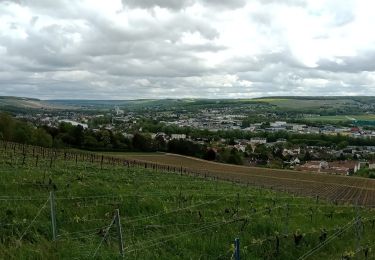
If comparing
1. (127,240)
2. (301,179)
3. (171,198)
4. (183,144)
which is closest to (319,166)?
(183,144)

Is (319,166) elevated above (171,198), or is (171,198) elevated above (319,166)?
(171,198)

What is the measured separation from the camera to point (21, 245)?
7.91 m

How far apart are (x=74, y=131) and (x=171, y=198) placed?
78500 millimetres

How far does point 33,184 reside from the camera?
14242 mm

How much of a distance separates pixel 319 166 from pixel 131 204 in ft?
277

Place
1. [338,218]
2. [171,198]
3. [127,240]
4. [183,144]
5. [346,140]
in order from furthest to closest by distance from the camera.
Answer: [346,140] → [183,144] → [338,218] → [171,198] → [127,240]

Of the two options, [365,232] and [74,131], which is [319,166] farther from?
[365,232]

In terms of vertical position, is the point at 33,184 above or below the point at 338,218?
above

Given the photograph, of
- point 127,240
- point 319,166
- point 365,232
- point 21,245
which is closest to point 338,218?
point 365,232

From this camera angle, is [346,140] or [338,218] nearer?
[338,218]

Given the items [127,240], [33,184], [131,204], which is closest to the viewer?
[127,240]

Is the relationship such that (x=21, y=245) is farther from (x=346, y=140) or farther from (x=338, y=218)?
(x=346, y=140)

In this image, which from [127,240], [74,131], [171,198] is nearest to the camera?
[127,240]

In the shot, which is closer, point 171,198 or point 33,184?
point 33,184
